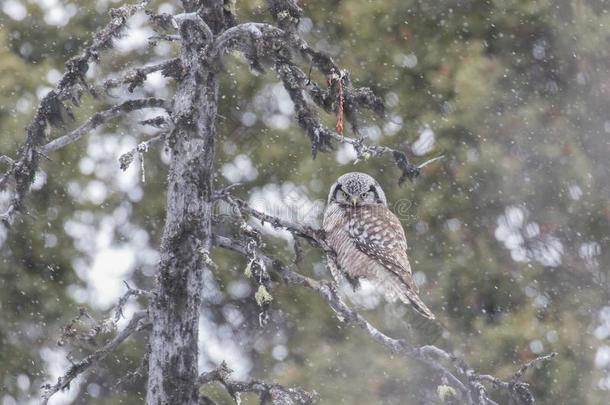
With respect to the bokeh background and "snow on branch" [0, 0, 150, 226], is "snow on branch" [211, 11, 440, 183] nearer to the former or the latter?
"snow on branch" [0, 0, 150, 226]

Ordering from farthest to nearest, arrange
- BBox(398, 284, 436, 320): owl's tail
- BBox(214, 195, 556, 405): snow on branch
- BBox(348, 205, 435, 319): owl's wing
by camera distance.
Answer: BBox(348, 205, 435, 319): owl's wing < BBox(398, 284, 436, 320): owl's tail < BBox(214, 195, 556, 405): snow on branch

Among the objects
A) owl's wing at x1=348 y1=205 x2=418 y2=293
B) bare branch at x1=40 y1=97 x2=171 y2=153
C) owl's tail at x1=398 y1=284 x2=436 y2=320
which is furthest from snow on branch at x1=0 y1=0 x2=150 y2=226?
owl's tail at x1=398 y1=284 x2=436 y2=320

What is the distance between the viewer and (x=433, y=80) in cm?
857

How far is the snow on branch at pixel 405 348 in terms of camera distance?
4277 millimetres

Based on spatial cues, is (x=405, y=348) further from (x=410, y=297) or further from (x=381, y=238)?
(x=381, y=238)

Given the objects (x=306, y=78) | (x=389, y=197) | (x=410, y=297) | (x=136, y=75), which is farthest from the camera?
(x=389, y=197)

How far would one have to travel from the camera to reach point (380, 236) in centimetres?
673

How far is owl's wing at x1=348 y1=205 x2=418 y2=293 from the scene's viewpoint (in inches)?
261

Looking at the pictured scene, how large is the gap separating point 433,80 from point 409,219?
1371mm

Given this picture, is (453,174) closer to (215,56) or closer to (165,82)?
(165,82)

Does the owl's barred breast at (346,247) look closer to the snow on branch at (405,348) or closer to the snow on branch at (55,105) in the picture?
the snow on branch at (405,348)

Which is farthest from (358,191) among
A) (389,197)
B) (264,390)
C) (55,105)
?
(55,105)

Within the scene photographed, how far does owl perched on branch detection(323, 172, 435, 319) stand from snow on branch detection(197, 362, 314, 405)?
70.9 inches

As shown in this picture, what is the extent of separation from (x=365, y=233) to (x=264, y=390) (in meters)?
2.18
